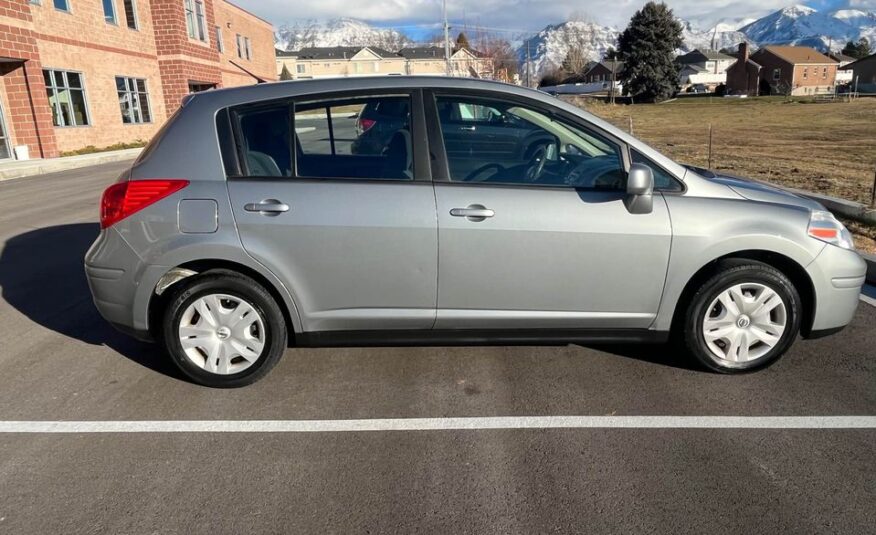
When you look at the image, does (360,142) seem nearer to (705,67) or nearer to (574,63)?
(574,63)

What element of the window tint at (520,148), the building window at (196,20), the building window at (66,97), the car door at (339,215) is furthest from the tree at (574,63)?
the car door at (339,215)

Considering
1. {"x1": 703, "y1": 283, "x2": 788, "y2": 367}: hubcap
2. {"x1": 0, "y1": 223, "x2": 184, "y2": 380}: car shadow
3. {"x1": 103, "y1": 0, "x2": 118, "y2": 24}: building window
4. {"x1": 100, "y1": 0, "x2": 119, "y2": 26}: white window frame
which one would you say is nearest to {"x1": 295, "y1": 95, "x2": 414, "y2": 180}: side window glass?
{"x1": 0, "y1": 223, "x2": 184, "y2": 380}: car shadow

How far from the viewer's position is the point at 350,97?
3.84 m

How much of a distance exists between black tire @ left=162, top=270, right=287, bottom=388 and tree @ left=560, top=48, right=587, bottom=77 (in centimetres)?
10745

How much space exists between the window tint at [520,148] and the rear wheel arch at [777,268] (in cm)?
74

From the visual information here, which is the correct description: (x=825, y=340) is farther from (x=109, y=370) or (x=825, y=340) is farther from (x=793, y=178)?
(x=793, y=178)

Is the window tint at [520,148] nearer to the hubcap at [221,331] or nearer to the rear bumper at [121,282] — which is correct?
the hubcap at [221,331]

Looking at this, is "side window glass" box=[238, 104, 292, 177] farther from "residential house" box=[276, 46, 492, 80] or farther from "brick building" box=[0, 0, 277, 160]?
"residential house" box=[276, 46, 492, 80]

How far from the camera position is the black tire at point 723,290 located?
149 inches

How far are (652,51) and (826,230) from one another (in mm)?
67544

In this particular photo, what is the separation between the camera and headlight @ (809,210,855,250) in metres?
3.85

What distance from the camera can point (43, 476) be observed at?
9.95 feet

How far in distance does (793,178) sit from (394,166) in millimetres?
10412

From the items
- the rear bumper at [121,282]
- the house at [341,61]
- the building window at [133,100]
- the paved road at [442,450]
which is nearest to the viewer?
the paved road at [442,450]
